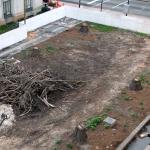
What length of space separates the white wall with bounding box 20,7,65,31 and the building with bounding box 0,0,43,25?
7.13 feet

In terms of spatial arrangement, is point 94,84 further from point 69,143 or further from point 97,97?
point 69,143

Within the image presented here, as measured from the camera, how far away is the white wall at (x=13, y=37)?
30.0 m

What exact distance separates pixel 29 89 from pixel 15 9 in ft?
48.3

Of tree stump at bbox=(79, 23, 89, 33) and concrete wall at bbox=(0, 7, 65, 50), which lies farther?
tree stump at bbox=(79, 23, 89, 33)

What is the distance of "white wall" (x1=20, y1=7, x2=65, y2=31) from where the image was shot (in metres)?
33.3

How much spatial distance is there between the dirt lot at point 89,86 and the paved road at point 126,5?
5500 mm

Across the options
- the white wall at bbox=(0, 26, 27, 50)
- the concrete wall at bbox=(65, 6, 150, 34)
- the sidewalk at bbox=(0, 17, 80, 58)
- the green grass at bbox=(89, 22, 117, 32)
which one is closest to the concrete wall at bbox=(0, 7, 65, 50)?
the white wall at bbox=(0, 26, 27, 50)

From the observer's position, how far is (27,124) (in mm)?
21156

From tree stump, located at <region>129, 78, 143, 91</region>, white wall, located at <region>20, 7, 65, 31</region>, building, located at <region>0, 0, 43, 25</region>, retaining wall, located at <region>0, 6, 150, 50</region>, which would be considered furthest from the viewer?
building, located at <region>0, 0, 43, 25</region>

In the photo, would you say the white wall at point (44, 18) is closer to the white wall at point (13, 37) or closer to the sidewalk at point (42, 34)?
the sidewalk at point (42, 34)

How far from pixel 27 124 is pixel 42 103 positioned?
6.30 ft

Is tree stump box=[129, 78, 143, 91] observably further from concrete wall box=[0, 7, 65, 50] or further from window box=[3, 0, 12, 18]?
window box=[3, 0, 12, 18]

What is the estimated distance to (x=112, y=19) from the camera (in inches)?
1348

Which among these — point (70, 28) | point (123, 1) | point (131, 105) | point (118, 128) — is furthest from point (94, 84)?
point (123, 1)
